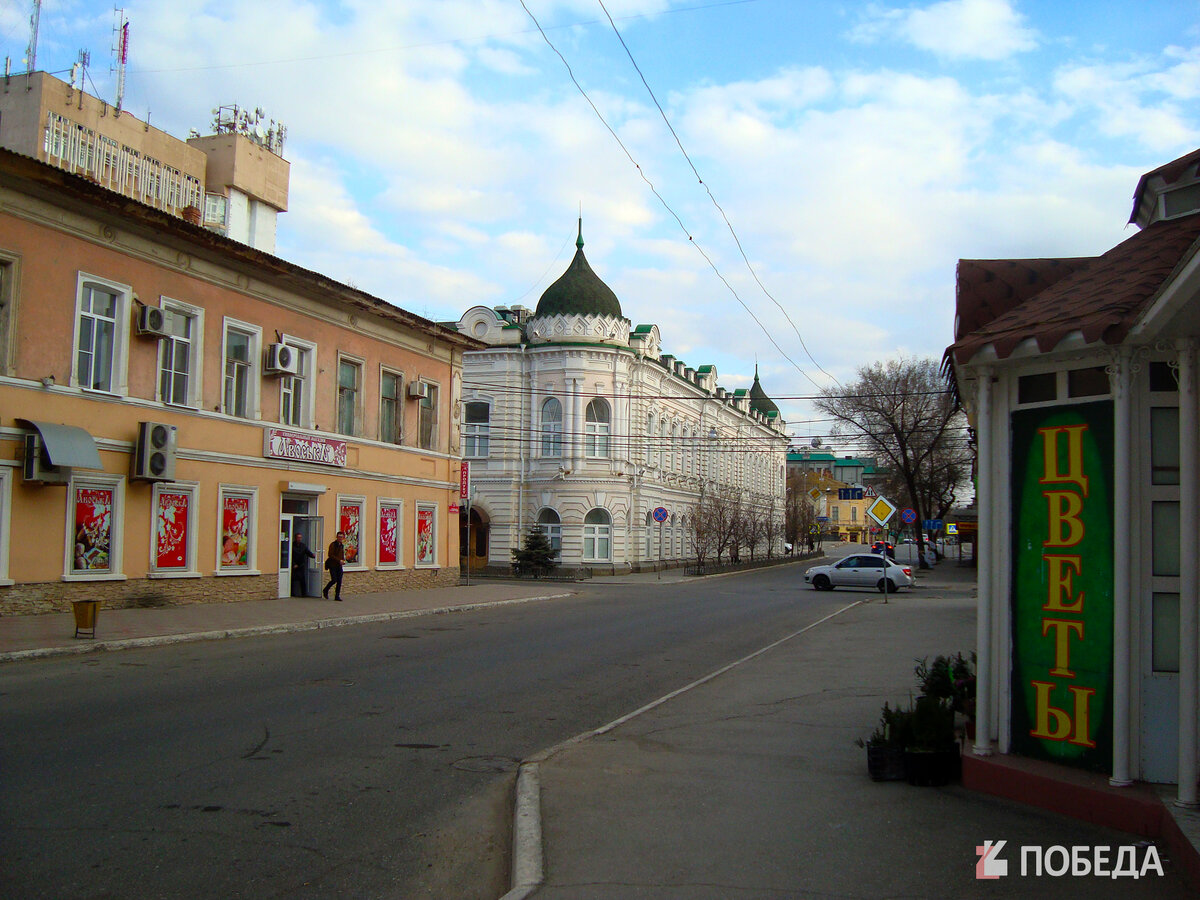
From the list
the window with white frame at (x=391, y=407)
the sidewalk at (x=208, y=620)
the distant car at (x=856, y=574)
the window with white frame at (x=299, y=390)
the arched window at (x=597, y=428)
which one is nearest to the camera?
the sidewalk at (x=208, y=620)

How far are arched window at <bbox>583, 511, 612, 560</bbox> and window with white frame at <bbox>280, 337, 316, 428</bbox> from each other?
75.8 feet

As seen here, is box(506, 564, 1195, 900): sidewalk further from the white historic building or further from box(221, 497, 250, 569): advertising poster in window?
the white historic building

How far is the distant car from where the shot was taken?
3734cm

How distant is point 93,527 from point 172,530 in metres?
2.11

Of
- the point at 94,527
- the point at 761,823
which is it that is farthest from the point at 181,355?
the point at 761,823

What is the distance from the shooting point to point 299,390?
85.4ft

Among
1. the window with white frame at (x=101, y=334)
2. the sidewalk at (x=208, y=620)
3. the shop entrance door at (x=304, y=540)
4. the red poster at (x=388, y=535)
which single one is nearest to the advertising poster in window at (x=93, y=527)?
the sidewalk at (x=208, y=620)

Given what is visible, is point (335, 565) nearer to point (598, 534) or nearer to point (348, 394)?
point (348, 394)

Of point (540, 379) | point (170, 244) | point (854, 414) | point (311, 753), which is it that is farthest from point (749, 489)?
point (311, 753)

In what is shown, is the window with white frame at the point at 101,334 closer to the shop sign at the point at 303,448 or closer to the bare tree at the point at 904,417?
the shop sign at the point at 303,448

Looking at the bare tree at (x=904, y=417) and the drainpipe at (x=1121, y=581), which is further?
the bare tree at (x=904, y=417)

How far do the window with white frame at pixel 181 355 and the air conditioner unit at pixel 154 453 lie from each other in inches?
38.2

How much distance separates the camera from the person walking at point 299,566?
84.0 feet

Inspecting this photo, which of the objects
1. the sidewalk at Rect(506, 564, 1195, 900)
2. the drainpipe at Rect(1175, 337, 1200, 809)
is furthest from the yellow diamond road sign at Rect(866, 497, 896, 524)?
the drainpipe at Rect(1175, 337, 1200, 809)
